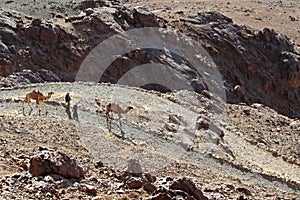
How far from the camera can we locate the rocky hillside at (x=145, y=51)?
1162 inches

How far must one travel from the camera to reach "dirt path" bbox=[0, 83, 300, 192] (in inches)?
656

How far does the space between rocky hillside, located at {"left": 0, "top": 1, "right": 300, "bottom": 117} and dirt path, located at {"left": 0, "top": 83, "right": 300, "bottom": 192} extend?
5.45 m

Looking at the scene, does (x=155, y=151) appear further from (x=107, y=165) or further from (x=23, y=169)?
(x=23, y=169)

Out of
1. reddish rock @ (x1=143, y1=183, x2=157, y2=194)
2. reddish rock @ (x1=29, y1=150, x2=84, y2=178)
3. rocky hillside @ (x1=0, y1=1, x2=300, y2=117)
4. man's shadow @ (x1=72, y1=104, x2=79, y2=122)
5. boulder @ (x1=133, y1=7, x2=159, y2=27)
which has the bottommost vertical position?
reddish rock @ (x1=143, y1=183, x2=157, y2=194)

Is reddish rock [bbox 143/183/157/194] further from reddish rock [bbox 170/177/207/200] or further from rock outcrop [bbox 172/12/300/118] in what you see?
rock outcrop [bbox 172/12/300/118]

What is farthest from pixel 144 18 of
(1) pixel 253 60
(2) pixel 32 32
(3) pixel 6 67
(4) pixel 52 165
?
(4) pixel 52 165

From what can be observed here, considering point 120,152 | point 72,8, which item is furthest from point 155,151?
point 72,8

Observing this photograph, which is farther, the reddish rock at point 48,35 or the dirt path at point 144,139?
the reddish rock at point 48,35

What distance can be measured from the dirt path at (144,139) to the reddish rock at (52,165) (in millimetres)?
2660

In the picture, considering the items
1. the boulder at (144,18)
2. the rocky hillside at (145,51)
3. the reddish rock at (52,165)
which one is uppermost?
the boulder at (144,18)

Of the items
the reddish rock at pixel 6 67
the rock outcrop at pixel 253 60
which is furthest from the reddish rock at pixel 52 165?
the rock outcrop at pixel 253 60

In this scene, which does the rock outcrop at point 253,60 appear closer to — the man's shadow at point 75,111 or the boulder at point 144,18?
the boulder at point 144,18

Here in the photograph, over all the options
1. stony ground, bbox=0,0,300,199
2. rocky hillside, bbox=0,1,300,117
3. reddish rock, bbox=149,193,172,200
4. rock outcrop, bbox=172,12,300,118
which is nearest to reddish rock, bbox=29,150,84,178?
stony ground, bbox=0,0,300,199

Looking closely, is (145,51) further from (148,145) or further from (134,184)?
(134,184)
